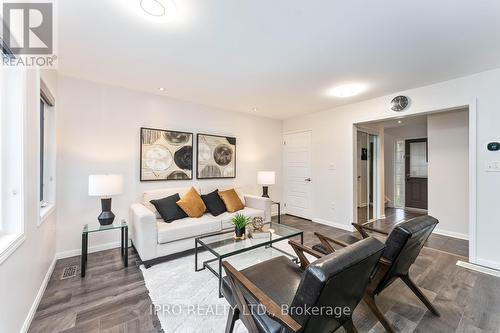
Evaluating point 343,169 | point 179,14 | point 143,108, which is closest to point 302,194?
point 343,169

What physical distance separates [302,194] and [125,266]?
364 centimetres

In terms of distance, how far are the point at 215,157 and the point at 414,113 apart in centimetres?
338

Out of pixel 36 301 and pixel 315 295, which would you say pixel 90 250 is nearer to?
pixel 36 301

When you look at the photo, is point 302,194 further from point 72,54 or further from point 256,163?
point 72,54

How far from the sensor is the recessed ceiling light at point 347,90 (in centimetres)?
316

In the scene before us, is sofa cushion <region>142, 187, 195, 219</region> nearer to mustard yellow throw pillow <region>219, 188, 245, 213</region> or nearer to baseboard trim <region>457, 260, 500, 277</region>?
mustard yellow throw pillow <region>219, 188, 245, 213</region>

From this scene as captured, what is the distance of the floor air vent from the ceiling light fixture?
2.77 metres

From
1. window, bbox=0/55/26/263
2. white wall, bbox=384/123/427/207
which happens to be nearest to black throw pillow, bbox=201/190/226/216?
window, bbox=0/55/26/263

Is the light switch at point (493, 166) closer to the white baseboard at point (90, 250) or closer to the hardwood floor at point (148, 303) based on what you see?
the hardwood floor at point (148, 303)

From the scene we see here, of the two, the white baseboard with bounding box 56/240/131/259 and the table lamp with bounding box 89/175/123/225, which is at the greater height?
the table lamp with bounding box 89/175/123/225

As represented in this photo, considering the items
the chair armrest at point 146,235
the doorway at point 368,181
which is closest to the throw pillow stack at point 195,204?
the chair armrest at point 146,235

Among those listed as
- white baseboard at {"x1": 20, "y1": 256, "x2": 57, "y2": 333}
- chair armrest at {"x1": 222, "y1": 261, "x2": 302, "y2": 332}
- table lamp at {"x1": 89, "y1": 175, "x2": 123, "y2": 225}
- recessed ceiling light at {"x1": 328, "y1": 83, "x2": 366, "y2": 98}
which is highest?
recessed ceiling light at {"x1": 328, "y1": 83, "x2": 366, "y2": 98}

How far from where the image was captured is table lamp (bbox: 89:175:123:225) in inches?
99.5

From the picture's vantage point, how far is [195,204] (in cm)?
333
